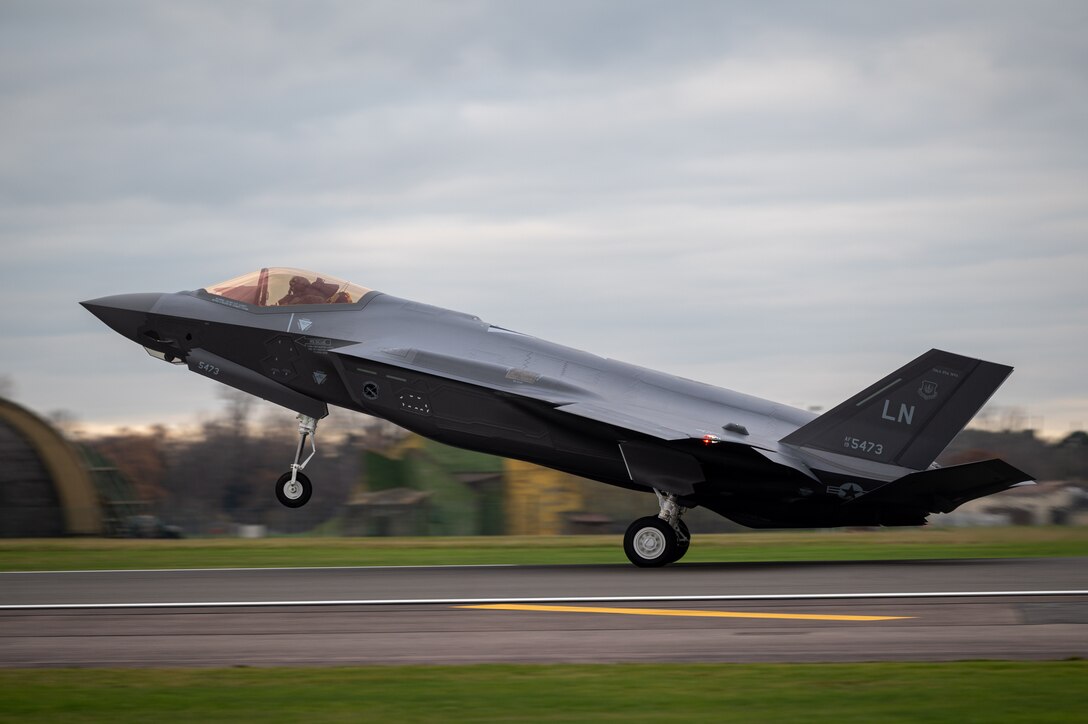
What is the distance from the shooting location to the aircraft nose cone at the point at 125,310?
19859 millimetres

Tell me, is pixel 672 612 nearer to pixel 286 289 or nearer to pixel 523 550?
pixel 286 289

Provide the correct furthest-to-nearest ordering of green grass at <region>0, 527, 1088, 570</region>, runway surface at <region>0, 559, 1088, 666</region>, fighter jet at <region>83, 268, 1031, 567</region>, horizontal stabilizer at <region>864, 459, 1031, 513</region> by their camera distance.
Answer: green grass at <region>0, 527, 1088, 570</region>
fighter jet at <region>83, 268, 1031, 567</region>
horizontal stabilizer at <region>864, 459, 1031, 513</region>
runway surface at <region>0, 559, 1088, 666</region>

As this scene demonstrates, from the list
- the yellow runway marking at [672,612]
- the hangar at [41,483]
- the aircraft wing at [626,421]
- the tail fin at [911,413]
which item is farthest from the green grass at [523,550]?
the hangar at [41,483]

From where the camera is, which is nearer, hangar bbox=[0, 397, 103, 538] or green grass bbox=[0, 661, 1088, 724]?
green grass bbox=[0, 661, 1088, 724]

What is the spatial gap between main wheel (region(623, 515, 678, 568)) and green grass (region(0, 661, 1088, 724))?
342 inches

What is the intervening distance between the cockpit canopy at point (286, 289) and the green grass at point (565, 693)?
36.5 feet

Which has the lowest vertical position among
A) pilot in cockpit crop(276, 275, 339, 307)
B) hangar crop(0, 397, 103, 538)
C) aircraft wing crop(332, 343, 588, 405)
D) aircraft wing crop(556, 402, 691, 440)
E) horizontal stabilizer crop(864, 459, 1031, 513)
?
hangar crop(0, 397, 103, 538)

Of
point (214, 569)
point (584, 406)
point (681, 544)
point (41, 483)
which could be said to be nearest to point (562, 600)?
point (584, 406)

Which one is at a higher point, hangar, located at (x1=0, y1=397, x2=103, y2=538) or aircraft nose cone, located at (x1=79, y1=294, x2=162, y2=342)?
aircraft nose cone, located at (x1=79, y1=294, x2=162, y2=342)

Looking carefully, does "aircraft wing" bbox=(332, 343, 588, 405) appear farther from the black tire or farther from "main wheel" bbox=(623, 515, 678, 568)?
the black tire

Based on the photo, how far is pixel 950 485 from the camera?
16.8 meters

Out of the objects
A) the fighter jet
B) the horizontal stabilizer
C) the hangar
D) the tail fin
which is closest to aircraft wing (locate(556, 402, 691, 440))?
the fighter jet

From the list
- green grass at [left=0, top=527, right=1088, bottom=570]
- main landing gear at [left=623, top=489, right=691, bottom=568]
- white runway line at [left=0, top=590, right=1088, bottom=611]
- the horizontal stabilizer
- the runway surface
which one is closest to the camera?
the runway surface

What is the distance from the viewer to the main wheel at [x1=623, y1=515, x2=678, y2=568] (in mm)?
17719
